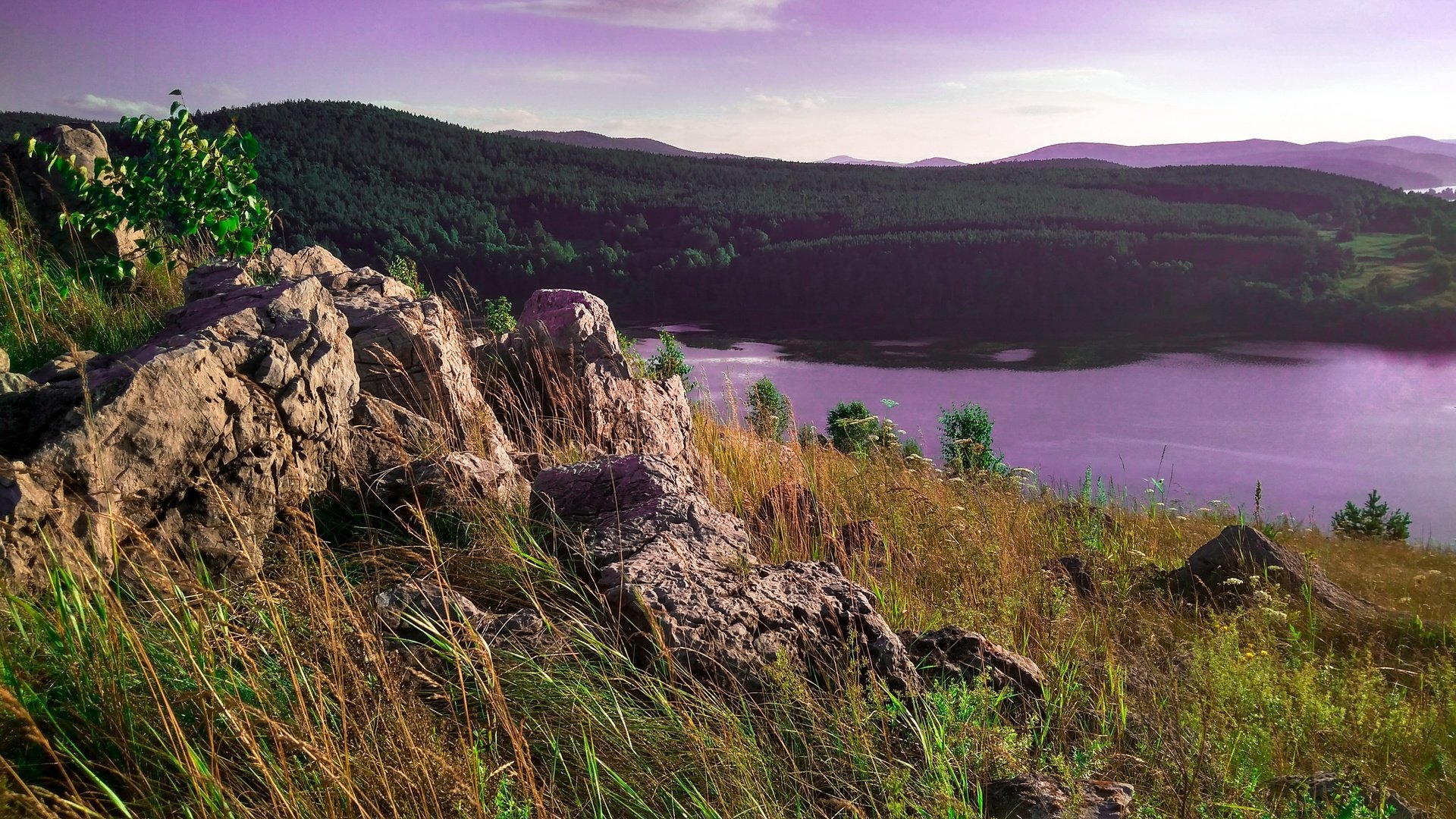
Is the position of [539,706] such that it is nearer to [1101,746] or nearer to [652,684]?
[652,684]

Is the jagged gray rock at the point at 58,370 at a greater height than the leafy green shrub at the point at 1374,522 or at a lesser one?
greater

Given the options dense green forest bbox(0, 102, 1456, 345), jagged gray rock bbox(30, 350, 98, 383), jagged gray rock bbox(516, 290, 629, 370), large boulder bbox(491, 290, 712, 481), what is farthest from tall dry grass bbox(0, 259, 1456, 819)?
dense green forest bbox(0, 102, 1456, 345)

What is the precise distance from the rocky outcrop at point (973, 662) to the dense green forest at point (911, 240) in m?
41.4

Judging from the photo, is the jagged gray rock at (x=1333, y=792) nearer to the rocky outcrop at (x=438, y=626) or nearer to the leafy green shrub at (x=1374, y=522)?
the rocky outcrop at (x=438, y=626)

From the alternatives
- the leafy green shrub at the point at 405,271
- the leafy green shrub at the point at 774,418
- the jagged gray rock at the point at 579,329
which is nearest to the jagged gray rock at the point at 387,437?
the jagged gray rock at the point at 579,329

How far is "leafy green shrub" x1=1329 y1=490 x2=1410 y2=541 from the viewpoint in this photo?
13938 millimetres

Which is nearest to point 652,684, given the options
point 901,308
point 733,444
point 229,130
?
point 733,444

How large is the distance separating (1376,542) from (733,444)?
11.5m

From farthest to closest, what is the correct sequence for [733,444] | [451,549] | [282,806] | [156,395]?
1. [733,444]
2. [451,549]
3. [156,395]
4. [282,806]

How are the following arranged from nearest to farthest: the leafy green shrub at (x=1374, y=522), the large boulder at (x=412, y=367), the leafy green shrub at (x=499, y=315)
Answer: the large boulder at (x=412, y=367), the leafy green shrub at (x=499, y=315), the leafy green shrub at (x=1374, y=522)

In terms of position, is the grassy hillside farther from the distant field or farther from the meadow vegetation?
the distant field

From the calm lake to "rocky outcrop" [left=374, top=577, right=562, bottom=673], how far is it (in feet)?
54.6

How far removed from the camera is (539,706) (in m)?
2.47

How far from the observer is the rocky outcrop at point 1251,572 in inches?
249
